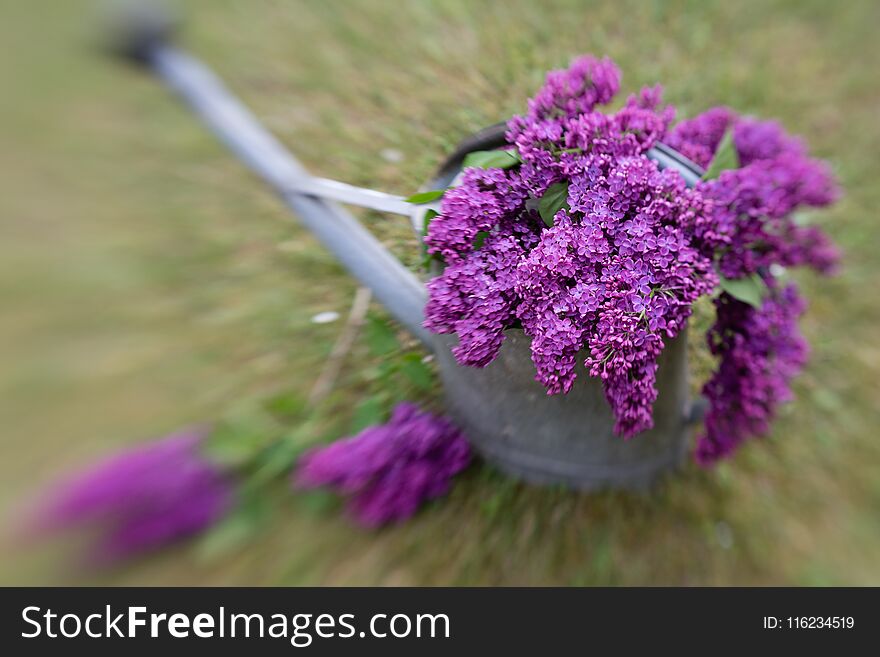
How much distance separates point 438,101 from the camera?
1.93 m

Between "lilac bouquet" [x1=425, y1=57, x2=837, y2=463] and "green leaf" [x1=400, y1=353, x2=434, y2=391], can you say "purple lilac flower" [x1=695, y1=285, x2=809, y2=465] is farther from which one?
"green leaf" [x1=400, y1=353, x2=434, y2=391]

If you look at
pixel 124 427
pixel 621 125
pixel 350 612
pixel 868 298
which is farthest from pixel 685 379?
pixel 124 427

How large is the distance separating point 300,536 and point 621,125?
1186mm

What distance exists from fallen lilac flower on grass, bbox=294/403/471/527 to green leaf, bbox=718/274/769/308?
2.22 ft

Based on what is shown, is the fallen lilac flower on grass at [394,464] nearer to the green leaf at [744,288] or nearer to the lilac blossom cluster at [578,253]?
the lilac blossom cluster at [578,253]

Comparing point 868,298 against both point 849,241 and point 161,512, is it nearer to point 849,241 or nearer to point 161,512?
point 849,241

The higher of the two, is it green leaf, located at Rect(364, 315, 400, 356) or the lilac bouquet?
the lilac bouquet

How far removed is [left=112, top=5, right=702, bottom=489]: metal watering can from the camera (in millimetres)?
1423

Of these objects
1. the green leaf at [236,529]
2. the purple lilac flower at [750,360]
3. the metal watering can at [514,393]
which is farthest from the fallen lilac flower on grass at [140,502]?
the purple lilac flower at [750,360]

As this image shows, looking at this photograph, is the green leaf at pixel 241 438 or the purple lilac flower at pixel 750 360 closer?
the purple lilac flower at pixel 750 360

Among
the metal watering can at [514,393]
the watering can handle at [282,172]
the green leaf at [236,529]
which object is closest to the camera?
the metal watering can at [514,393]

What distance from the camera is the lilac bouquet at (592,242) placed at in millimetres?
1191

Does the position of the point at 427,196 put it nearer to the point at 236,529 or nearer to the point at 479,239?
the point at 479,239

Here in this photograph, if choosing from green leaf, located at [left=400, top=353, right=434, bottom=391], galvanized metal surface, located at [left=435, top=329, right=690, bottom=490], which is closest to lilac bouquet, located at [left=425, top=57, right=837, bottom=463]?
galvanized metal surface, located at [left=435, top=329, right=690, bottom=490]
